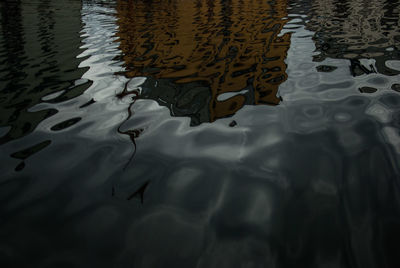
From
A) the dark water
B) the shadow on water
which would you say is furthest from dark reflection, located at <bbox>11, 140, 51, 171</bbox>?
the shadow on water

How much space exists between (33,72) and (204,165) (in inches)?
196

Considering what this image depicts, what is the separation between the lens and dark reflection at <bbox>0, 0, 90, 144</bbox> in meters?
3.53

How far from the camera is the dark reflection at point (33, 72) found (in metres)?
3.53

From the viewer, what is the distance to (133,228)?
6.16ft

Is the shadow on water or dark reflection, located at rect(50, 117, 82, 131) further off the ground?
the shadow on water

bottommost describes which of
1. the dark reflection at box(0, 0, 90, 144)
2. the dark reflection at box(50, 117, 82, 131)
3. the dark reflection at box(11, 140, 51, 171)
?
the dark reflection at box(11, 140, 51, 171)

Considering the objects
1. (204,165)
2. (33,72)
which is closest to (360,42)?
(204,165)

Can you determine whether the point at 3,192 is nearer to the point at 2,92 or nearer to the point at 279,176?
the point at 279,176

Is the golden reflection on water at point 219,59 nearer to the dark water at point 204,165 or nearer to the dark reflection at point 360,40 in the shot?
the dark water at point 204,165

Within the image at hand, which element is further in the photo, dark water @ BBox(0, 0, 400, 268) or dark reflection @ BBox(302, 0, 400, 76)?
dark reflection @ BBox(302, 0, 400, 76)

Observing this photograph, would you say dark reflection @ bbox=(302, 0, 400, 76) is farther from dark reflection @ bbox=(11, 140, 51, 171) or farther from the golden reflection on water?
dark reflection @ bbox=(11, 140, 51, 171)

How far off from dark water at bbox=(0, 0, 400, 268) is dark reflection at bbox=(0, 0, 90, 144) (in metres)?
0.04

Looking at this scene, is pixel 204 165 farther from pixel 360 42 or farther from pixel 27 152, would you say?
pixel 360 42

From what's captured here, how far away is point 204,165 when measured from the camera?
249 cm
